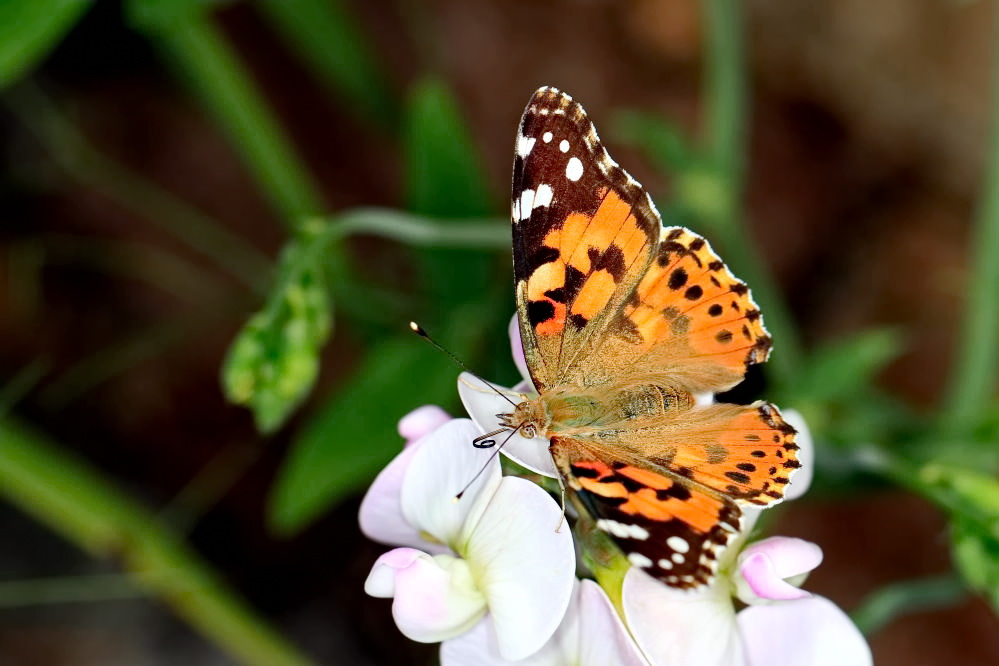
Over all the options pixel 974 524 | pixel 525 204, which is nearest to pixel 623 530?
pixel 525 204

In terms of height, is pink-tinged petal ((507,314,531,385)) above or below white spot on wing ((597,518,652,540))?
above

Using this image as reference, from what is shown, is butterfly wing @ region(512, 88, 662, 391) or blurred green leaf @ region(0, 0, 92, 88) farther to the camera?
blurred green leaf @ region(0, 0, 92, 88)

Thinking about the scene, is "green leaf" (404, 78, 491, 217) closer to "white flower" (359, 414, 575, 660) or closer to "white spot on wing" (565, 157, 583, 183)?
"white spot on wing" (565, 157, 583, 183)

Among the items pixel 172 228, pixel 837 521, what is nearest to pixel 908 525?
pixel 837 521

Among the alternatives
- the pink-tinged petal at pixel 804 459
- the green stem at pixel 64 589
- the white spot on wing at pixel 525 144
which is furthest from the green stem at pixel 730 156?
the green stem at pixel 64 589

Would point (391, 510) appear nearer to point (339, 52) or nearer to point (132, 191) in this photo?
point (339, 52)

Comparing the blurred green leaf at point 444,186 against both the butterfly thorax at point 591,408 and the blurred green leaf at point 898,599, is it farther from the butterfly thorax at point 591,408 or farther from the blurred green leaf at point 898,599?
the blurred green leaf at point 898,599

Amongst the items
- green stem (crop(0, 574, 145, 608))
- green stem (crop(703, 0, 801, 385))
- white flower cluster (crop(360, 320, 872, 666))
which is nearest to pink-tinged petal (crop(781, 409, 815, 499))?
white flower cluster (crop(360, 320, 872, 666))
